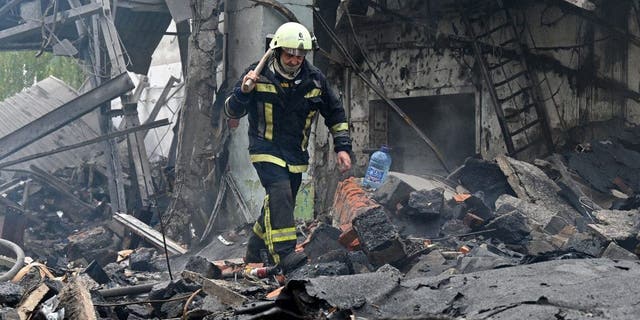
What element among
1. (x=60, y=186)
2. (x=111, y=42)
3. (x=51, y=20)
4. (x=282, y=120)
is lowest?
(x=60, y=186)

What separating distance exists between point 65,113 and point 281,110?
441cm

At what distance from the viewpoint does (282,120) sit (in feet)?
21.4

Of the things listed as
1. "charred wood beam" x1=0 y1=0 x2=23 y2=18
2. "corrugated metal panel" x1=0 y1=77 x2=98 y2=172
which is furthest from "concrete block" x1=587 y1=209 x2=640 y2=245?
"corrugated metal panel" x1=0 y1=77 x2=98 y2=172

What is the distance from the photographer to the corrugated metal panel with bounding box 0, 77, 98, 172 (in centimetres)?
1695

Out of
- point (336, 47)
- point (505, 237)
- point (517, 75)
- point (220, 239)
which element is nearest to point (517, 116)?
point (517, 75)

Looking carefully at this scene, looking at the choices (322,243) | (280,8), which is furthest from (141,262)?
(280,8)

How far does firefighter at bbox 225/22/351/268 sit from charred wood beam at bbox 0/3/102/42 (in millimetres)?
5123

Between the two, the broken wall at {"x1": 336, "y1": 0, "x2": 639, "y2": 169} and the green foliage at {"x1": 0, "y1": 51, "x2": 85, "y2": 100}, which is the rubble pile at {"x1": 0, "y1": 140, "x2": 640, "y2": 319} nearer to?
the broken wall at {"x1": 336, "y1": 0, "x2": 639, "y2": 169}

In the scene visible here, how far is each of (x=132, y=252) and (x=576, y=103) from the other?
5825 millimetres

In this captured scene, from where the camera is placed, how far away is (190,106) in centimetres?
947

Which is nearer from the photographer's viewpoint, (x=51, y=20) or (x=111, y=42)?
(x=111, y=42)

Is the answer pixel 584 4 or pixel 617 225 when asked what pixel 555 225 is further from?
pixel 584 4

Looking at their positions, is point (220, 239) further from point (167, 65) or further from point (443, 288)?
point (167, 65)

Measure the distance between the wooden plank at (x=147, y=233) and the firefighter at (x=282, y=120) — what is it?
83.0 inches
